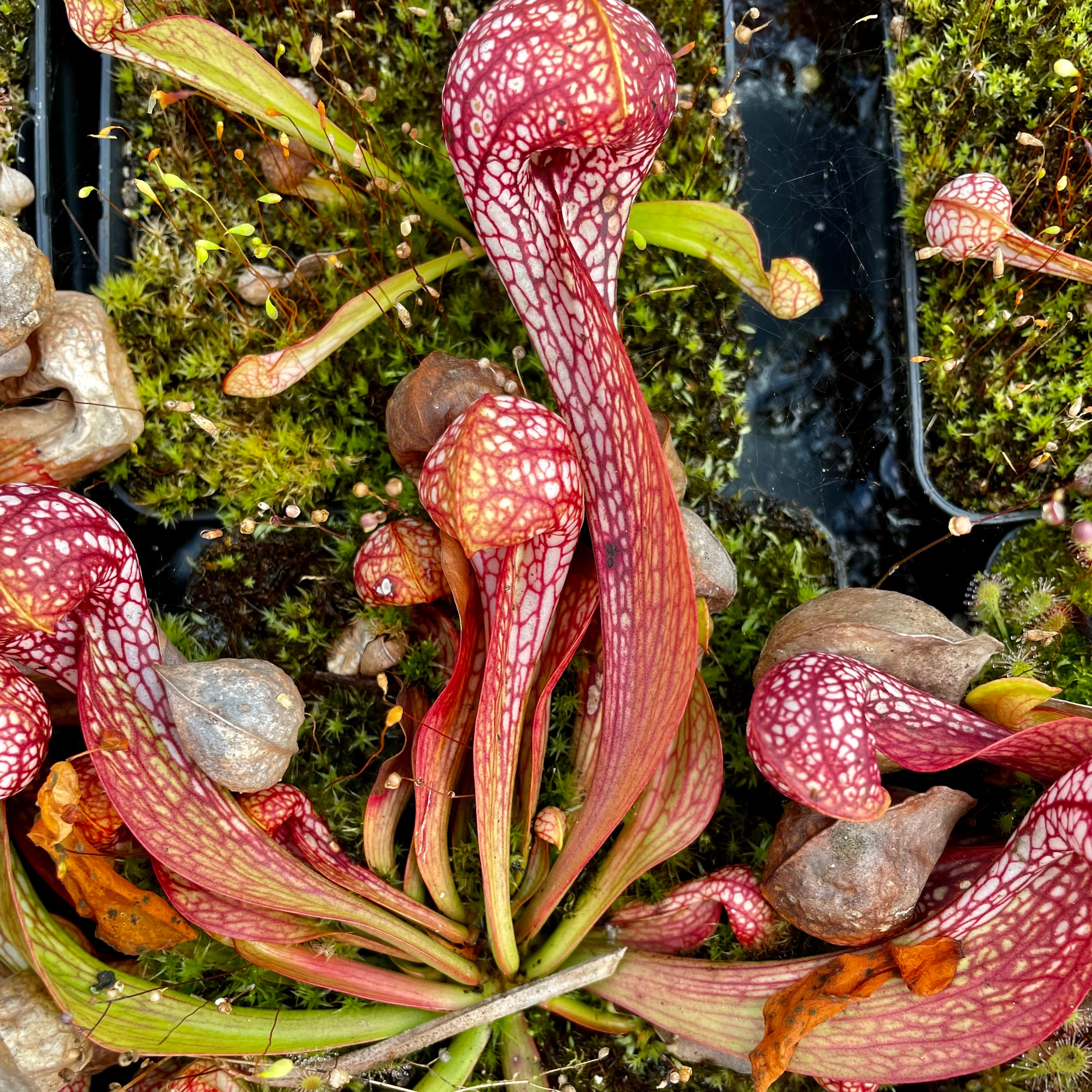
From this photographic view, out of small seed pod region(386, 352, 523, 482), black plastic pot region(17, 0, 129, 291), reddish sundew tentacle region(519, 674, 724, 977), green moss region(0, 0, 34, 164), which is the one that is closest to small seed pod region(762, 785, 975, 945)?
reddish sundew tentacle region(519, 674, 724, 977)

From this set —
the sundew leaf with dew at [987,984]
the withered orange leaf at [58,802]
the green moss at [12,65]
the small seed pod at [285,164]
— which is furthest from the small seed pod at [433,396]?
the sundew leaf with dew at [987,984]

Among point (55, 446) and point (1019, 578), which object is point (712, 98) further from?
point (55, 446)

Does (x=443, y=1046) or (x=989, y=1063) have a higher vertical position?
(x=989, y=1063)

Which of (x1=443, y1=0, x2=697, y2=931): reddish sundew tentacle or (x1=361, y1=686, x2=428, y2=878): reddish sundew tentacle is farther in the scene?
(x1=361, y1=686, x2=428, y2=878): reddish sundew tentacle

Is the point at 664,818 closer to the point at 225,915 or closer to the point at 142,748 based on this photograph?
the point at 225,915

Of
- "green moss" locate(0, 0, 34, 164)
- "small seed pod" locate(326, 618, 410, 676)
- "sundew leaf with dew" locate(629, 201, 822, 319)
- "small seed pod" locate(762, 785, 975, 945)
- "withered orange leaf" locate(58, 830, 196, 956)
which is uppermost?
"green moss" locate(0, 0, 34, 164)

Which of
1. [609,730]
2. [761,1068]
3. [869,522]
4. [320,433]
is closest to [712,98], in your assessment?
[869,522]

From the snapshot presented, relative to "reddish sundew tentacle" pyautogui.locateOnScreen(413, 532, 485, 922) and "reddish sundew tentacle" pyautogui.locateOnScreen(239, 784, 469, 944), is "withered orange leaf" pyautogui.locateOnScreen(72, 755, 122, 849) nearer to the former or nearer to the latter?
"reddish sundew tentacle" pyautogui.locateOnScreen(239, 784, 469, 944)
